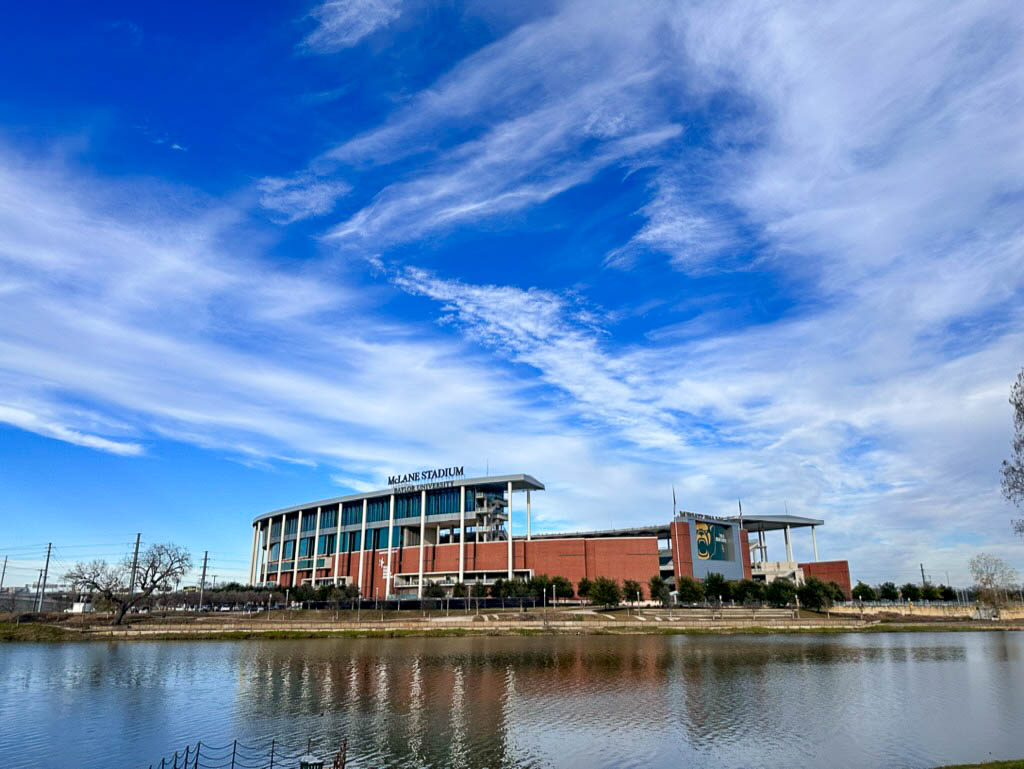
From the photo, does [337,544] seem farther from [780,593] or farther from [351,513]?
[780,593]

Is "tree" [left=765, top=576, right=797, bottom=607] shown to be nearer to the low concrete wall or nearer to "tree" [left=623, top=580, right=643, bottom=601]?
the low concrete wall

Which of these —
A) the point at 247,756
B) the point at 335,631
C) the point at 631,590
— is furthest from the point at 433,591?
the point at 247,756

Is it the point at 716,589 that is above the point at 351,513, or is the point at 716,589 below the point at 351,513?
below

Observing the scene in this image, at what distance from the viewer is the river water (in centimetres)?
3133

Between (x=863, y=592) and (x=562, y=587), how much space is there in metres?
96.0

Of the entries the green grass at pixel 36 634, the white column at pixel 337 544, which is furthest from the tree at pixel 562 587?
the green grass at pixel 36 634

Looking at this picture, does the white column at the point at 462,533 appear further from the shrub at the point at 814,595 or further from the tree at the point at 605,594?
the shrub at the point at 814,595

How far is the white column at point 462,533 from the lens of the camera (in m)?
156

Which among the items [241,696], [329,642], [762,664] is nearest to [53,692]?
[241,696]

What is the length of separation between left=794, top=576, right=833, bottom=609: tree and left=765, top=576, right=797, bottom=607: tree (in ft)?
6.63

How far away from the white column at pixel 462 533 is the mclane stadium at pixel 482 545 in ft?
0.75

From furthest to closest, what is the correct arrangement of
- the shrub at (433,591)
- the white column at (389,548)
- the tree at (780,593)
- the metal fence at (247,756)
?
1. the white column at (389,548)
2. the shrub at (433,591)
3. the tree at (780,593)
4. the metal fence at (247,756)

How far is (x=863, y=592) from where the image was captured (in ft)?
609

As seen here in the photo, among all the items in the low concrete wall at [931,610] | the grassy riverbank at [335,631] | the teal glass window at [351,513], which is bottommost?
the low concrete wall at [931,610]
